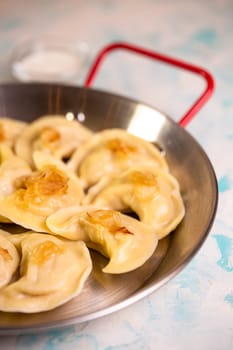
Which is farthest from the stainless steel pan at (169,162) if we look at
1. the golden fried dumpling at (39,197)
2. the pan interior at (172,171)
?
the golden fried dumpling at (39,197)

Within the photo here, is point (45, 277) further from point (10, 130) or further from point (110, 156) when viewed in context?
point (10, 130)

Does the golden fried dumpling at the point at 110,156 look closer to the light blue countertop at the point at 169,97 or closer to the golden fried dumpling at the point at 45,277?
the light blue countertop at the point at 169,97

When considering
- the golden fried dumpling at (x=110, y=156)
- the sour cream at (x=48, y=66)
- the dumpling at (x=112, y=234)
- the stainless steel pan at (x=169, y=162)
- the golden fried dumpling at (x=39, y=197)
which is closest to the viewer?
the stainless steel pan at (x=169, y=162)

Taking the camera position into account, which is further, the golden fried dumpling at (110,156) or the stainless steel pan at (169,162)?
the golden fried dumpling at (110,156)

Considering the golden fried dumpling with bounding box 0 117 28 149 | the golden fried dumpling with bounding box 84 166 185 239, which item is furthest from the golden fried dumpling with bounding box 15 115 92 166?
the golden fried dumpling with bounding box 84 166 185 239

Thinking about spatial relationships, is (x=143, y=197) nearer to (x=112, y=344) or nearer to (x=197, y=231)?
(x=197, y=231)

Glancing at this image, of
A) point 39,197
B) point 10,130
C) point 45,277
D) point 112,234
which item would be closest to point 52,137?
point 10,130

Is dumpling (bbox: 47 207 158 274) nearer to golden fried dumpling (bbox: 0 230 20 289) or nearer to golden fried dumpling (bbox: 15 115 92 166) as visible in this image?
golden fried dumpling (bbox: 0 230 20 289)

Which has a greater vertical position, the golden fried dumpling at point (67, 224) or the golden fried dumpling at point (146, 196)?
the golden fried dumpling at point (146, 196)
